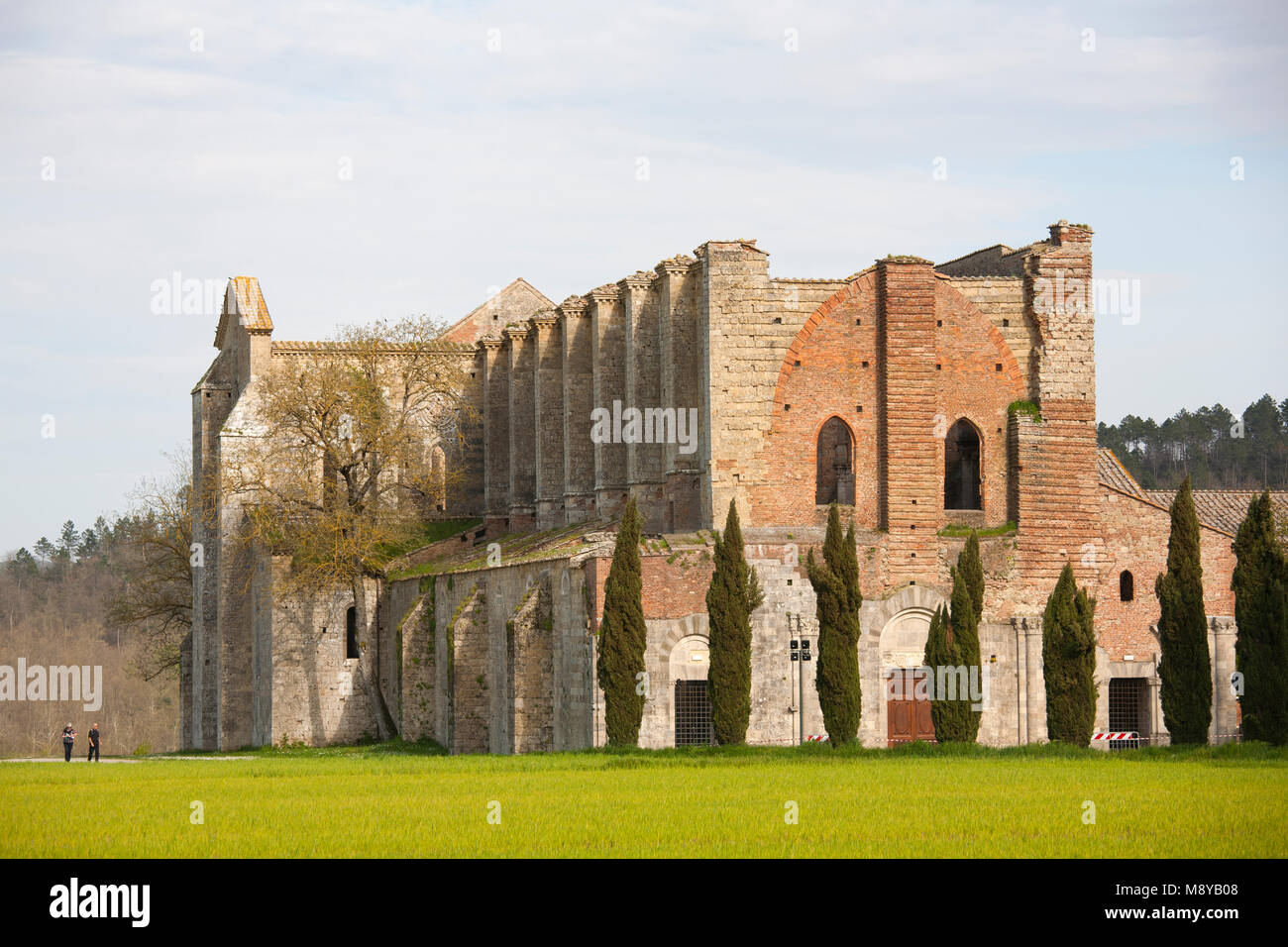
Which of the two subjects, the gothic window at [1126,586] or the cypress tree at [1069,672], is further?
the gothic window at [1126,586]

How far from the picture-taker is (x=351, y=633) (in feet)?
161

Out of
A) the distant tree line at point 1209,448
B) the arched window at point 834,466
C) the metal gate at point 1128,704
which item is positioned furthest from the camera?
the distant tree line at point 1209,448

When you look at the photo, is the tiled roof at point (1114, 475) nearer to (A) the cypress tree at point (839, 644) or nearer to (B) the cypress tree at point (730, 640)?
(A) the cypress tree at point (839, 644)

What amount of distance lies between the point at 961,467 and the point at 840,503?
3459 millimetres

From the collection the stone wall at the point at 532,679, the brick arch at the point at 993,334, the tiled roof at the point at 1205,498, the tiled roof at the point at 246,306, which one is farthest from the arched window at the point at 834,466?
the tiled roof at the point at 246,306

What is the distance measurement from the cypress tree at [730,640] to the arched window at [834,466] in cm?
695

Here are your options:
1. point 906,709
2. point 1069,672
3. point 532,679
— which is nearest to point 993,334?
point 906,709

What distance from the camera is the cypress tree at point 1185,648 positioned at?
33.8m

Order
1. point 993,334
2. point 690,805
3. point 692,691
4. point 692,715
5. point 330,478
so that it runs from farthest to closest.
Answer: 1. point 330,478
2. point 993,334
3. point 692,691
4. point 692,715
5. point 690,805

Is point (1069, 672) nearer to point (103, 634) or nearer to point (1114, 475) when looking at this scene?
point (1114, 475)

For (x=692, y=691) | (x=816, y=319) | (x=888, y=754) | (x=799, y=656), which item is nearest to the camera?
(x=888, y=754)

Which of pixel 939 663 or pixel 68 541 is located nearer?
pixel 939 663

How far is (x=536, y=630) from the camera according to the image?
3872cm

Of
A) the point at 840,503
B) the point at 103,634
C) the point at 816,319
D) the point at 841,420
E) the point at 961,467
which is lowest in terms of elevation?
the point at 103,634
